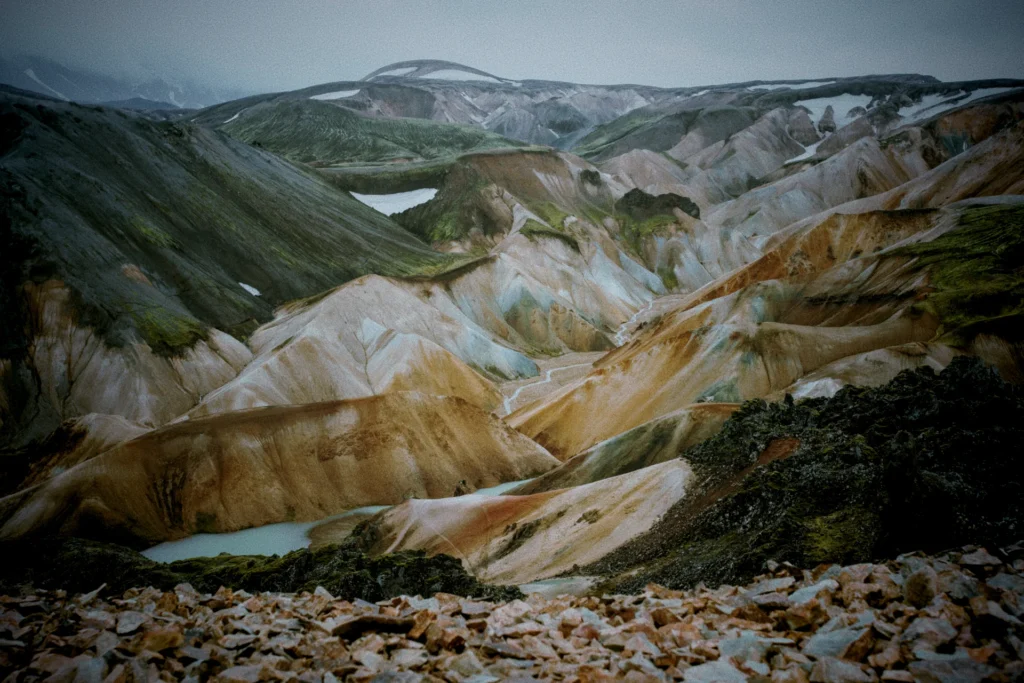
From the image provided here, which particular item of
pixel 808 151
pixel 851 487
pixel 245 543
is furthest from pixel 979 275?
pixel 808 151

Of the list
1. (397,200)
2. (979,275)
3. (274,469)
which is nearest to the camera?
(274,469)

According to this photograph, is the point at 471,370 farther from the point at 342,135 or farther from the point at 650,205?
the point at 342,135

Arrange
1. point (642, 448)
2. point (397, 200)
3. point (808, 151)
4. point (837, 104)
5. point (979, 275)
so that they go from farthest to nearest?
point (837, 104), point (808, 151), point (397, 200), point (979, 275), point (642, 448)

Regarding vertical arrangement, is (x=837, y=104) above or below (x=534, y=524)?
above

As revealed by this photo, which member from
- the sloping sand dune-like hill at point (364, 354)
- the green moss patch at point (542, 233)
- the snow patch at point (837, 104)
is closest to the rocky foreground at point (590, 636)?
the sloping sand dune-like hill at point (364, 354)

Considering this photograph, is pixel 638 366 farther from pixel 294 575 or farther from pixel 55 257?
pixel 55 257

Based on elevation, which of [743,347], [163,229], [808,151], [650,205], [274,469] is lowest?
[274,469]

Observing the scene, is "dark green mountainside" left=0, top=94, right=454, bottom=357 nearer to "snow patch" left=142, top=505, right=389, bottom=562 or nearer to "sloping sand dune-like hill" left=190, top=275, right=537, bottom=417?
"sloping sand dune-like hill" left=190, top=275, right=537, bottom=417

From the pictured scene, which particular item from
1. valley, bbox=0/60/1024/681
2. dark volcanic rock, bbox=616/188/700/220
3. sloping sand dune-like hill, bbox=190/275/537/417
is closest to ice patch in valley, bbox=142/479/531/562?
valley, bbox=0/60/1024/681
